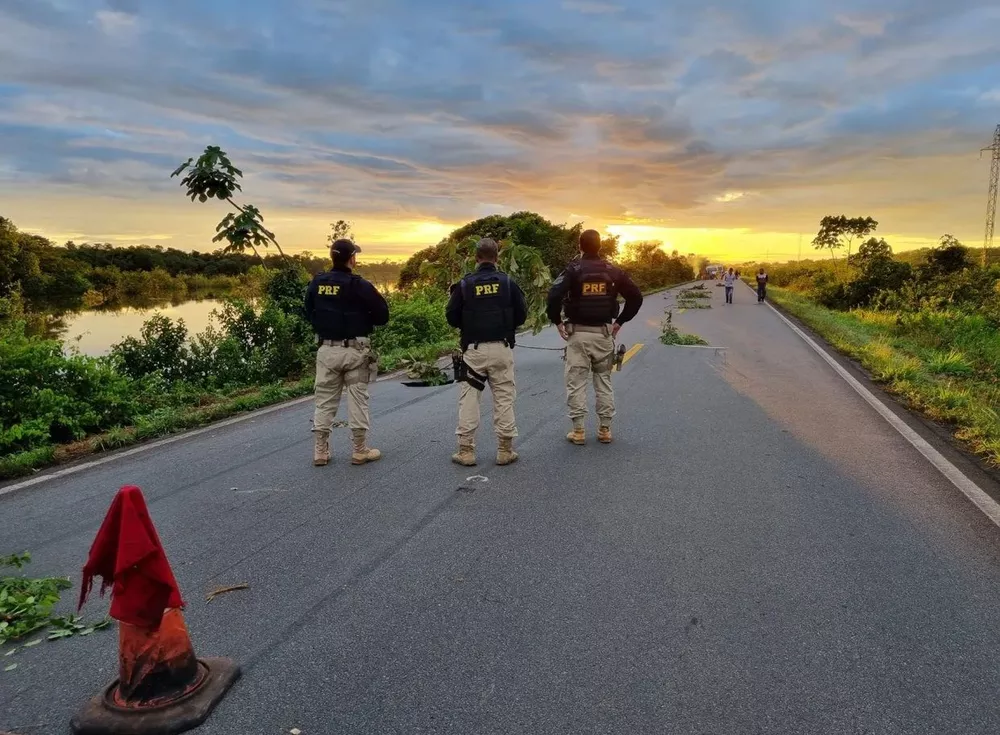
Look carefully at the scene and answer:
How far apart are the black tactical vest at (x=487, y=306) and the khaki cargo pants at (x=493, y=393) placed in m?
0.12

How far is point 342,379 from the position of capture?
6.50 meters

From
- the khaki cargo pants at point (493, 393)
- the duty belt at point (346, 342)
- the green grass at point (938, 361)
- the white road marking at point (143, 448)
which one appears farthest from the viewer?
the green grass at point (938, 361)

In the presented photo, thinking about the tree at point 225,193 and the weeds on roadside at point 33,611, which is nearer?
the weeds on roadside at point 33,611

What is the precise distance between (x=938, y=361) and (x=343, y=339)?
11.7 metres

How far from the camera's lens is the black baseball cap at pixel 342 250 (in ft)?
20.6

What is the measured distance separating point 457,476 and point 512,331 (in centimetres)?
159

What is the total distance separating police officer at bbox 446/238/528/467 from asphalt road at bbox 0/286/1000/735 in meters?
0.36

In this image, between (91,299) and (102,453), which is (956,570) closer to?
(102,453)

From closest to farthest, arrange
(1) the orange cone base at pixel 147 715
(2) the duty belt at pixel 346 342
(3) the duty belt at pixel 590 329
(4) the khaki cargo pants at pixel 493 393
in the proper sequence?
1. (1) the orange cone base at pixel 147 715
2. (4) the khaki cargo pants at pixel 493 393
3. (2) the duty belt at pixel 346 342
4. (3) the duty belt at pixel 590 329

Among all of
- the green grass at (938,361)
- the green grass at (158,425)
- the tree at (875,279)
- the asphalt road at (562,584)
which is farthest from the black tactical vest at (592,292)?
the tree at (875,279)

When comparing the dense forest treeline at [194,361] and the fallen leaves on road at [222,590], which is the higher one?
the dense forest treeline at [194,361]

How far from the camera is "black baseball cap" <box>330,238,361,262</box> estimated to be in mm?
6293

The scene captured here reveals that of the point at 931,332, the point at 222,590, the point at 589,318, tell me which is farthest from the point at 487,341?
the point at 931,332

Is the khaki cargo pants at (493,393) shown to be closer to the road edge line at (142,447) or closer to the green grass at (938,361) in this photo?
the road edge line at (142,447)
